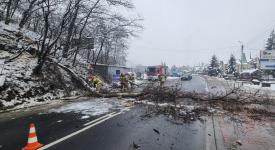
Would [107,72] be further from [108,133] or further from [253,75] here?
[253,75]

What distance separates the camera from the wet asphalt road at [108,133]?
598 cm

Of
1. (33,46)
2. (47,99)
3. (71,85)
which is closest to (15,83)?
(47,99)

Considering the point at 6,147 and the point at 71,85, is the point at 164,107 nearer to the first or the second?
the point at 6,147

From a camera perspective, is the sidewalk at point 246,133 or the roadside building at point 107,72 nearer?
the sidewalk at point 246,133

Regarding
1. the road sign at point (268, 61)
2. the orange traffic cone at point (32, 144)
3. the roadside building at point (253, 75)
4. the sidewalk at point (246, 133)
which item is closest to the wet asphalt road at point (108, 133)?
the orange traffic cone at point (32, 144)

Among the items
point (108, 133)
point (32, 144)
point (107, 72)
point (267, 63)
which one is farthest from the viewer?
point (267, 63)

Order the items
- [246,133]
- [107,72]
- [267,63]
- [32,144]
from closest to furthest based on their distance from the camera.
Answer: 1. [32,144]
2. [246,133]
3. [107,72]
4. [267,63]

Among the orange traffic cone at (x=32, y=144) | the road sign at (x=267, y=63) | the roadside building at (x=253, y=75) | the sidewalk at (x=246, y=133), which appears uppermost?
the road sign at (x=267, y=63)

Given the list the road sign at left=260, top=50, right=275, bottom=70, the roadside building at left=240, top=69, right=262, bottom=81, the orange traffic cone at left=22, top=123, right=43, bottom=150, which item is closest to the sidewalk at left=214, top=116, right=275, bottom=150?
the orange traffic cone at left=22, top=123, right=43, bottom=150

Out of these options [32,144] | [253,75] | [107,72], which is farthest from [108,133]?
[253,75]

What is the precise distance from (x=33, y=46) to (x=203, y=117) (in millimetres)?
14252

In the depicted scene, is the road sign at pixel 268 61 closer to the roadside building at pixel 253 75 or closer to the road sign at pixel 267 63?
the road sign at pixel 267 63

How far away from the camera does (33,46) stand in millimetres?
18547

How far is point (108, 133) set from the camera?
278 inches
